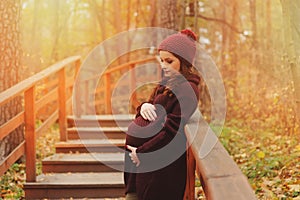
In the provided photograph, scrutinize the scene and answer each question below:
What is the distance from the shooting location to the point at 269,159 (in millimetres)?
7051

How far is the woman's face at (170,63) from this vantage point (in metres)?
3.61

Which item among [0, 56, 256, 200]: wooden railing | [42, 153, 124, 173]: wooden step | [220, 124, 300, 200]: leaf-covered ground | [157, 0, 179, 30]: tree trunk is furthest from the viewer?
[157, 0, 179, 30]: tree trunk

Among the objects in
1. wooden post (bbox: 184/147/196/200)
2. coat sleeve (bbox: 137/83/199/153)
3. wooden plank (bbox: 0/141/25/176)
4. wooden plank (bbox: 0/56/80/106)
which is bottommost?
wooden plank (bbox: 0/141/25/176)

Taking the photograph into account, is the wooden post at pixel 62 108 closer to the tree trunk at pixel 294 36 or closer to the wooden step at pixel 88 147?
the wooden step at pixel 88 147

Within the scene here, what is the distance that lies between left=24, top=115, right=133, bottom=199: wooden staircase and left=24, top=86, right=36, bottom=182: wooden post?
15 cm

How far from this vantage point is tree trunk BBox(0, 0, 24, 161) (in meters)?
7.45

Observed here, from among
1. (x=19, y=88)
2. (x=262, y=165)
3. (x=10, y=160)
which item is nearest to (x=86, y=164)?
(x=10, y=160)

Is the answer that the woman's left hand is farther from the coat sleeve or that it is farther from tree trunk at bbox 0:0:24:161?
tree trunk at bbox 0:0:24:161

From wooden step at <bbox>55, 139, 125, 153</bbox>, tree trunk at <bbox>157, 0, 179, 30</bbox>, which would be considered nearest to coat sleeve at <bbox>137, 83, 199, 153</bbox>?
wooden step at <bbox>55, 139, 125, 153</bbox>

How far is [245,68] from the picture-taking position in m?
16.6

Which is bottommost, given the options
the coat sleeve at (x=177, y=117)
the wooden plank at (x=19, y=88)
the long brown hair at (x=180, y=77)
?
the wooden plank at (x=19, y=88)

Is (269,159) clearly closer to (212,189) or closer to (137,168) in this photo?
(137,168)

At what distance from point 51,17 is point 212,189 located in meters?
23.9

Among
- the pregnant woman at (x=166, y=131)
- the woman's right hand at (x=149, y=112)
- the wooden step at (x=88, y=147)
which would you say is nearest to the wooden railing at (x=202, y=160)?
the pregnant woman at (x=166, y=131)
